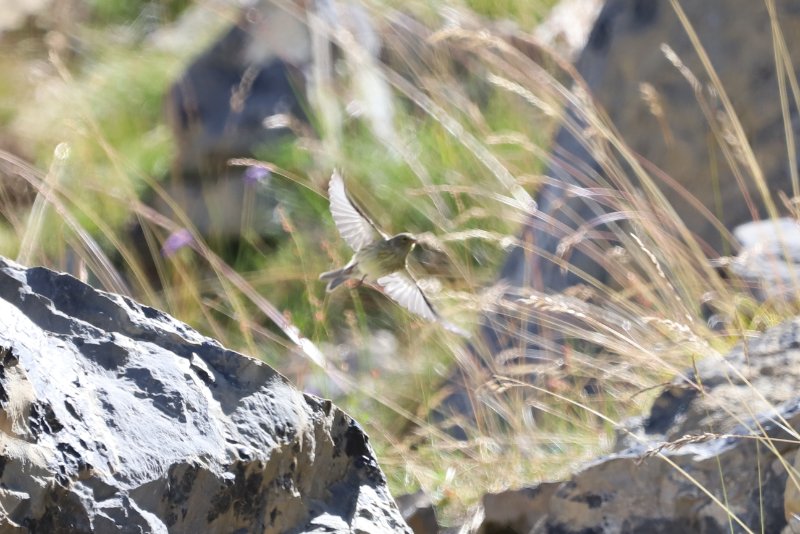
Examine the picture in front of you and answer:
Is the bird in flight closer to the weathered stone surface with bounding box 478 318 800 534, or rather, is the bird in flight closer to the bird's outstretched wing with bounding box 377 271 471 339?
the bird's outstretched wing with bounding box 377 271 471 339

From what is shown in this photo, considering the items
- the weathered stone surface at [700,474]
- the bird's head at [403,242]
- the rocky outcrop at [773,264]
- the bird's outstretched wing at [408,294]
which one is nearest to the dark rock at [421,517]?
the weathered stone surface at [700,474]

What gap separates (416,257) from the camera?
3666 millimetres

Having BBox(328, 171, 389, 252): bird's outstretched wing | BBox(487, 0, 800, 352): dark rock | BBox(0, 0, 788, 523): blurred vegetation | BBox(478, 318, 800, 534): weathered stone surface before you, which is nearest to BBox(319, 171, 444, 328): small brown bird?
BBox(328, 171, 389, 252): bird's outstretched wing

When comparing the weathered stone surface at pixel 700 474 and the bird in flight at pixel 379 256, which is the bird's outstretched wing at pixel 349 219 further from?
the weathered stone surface at pixel 700 474

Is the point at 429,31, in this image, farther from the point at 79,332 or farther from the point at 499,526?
the point at 79,332

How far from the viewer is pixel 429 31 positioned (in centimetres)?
493

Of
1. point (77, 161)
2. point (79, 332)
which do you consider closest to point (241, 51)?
point (77, 161)

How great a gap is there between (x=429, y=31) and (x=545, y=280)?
1.74m

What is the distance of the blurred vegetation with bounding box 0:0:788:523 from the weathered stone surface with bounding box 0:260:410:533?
1.14 feet

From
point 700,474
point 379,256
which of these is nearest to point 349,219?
point 379,256

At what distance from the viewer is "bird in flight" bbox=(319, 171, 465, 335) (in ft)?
7.12

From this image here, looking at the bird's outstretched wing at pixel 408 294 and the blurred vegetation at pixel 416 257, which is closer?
the bird's outstretched wing at pixel 408 294

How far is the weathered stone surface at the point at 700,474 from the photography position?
73.0 inches

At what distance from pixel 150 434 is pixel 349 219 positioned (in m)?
1.03
